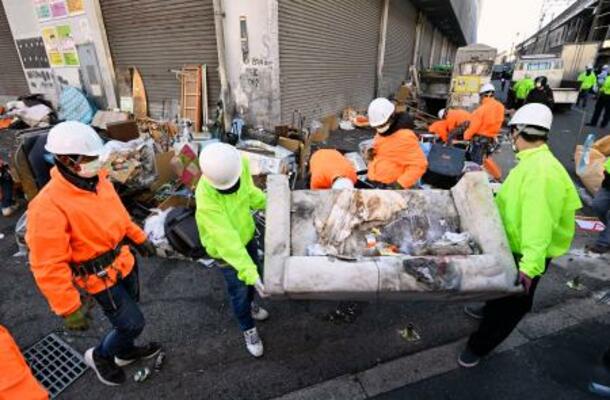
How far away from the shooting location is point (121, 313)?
2160 mm

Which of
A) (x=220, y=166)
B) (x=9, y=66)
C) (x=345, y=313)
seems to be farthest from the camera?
(x=9, y=66)

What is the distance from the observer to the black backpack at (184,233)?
3678 mm

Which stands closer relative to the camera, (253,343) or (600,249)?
(253,343)

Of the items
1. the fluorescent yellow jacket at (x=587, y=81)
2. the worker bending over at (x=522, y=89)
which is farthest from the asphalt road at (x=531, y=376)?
the fluorescent yellow jacket at (x=587, y=81)

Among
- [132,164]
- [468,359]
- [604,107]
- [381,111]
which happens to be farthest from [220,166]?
[604,107]

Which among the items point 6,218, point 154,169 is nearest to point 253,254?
point 154,169

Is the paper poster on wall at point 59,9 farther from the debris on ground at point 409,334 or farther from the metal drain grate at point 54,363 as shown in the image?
the debris on ground at point 409,334

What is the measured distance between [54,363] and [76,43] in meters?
8.50

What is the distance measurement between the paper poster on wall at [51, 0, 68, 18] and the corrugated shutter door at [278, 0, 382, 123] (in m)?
5.71

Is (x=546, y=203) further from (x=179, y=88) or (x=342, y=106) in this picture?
(x=342, y=106)

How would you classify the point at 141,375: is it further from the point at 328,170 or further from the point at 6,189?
the point at 6,189

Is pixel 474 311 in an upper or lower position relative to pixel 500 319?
lower

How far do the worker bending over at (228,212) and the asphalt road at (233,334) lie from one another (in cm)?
56

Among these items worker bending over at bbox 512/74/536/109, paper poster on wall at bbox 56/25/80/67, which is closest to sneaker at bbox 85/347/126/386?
paper poster on wall at bbox 56/25/80/67
